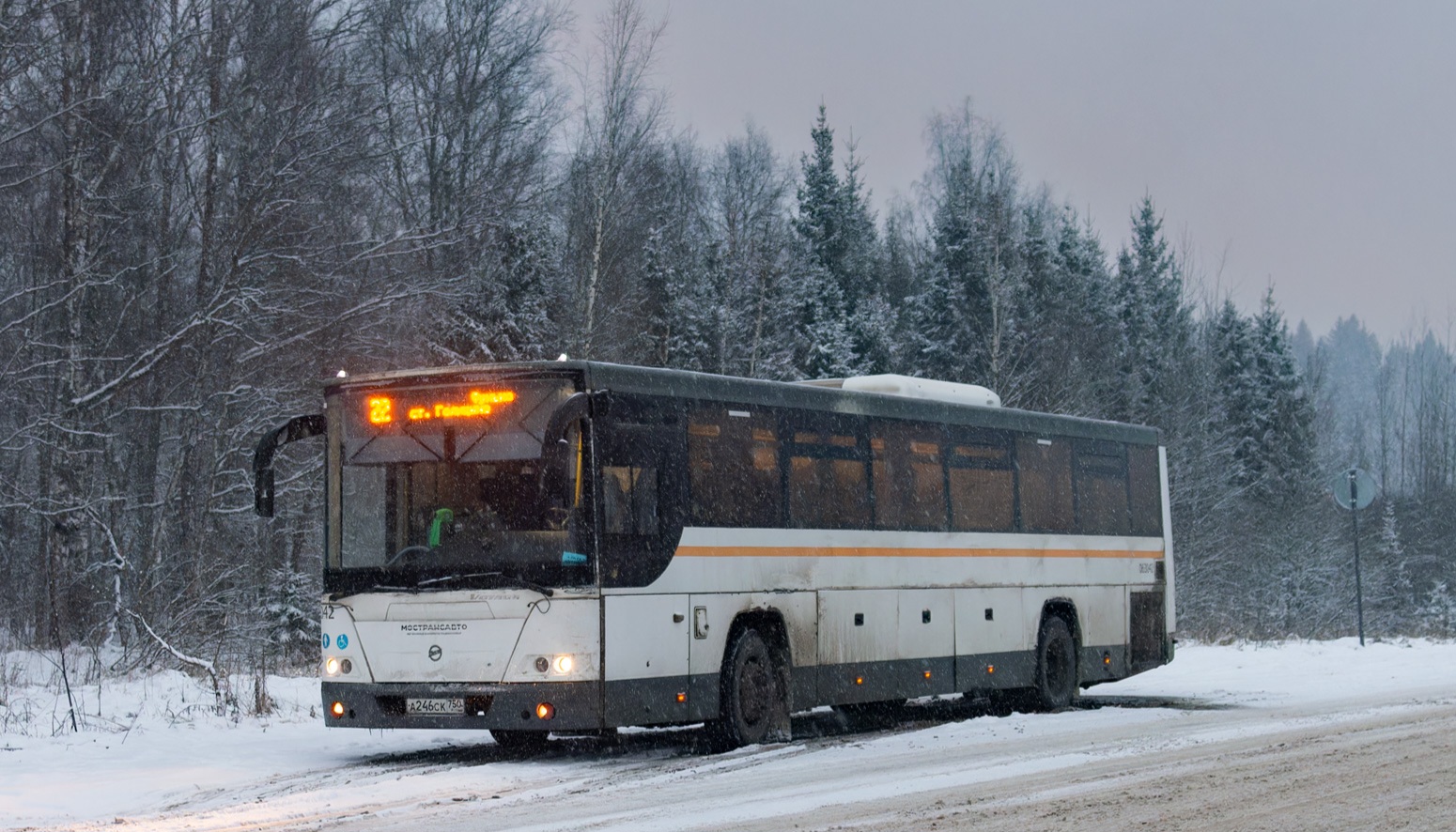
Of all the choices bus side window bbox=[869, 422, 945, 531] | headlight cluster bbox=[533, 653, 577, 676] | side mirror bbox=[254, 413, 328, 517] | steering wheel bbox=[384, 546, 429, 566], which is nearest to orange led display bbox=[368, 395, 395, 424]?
side mirror bbox=[254, 413, 328, 517]

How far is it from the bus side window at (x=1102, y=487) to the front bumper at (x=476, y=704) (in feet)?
28.3

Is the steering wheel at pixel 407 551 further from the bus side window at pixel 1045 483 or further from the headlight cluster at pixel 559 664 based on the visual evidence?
the bus side window at pixel 1045 483

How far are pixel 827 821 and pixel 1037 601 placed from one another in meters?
9.71

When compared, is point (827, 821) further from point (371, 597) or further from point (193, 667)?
point (193, 667)

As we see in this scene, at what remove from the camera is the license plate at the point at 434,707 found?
12.5m

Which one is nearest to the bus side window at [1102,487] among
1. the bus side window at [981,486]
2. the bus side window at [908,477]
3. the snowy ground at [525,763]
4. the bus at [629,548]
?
the bus side window at [981,486]

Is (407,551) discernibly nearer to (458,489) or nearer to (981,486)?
(458,489)

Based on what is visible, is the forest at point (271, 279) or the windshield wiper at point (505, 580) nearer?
the windshield wiper at point (505, 580)

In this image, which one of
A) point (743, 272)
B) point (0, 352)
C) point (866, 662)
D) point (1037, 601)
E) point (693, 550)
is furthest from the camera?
point (743, 272)

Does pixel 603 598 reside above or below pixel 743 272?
below

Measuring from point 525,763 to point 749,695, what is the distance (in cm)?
217

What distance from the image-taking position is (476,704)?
1250 centimetres

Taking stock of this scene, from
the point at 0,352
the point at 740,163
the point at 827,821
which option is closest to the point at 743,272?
the point at 740,163

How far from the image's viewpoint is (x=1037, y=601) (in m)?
18.3
